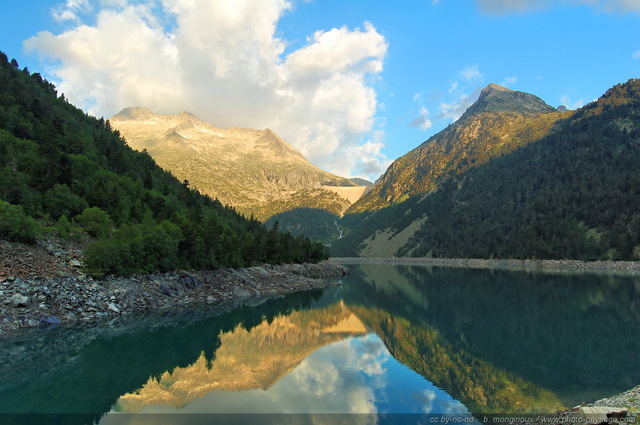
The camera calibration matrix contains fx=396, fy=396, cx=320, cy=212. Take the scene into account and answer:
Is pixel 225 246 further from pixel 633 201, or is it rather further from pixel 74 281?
pixel 633 201

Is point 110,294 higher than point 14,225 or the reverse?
the reverse

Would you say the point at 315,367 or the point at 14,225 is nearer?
the point at 315,367

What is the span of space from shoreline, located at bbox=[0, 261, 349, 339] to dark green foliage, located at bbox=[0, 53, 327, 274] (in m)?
2.26

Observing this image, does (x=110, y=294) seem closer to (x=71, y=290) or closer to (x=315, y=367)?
(x=71, y=290)

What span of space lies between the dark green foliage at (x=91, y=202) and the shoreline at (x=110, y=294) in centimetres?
226

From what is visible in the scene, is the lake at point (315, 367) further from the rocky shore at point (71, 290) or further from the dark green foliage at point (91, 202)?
the dark green foliage at point (91, 202)

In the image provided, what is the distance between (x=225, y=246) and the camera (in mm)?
80125

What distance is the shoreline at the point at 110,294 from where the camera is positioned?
121ft

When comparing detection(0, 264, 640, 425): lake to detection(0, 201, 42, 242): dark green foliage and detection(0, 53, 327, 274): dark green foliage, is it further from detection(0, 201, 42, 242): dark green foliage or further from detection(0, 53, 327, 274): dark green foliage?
detection(0, 201, 42, 242): dark green foliage

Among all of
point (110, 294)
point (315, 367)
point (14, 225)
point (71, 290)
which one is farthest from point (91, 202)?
point (315, 367)

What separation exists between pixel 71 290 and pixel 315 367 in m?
29.7

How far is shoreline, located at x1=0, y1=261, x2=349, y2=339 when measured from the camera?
1458 inches

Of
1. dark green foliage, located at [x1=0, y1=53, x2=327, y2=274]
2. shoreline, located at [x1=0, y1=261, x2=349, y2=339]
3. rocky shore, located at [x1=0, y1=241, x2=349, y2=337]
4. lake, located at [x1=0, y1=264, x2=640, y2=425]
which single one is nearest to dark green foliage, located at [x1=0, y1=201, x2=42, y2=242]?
dark green foliage, located at [x1=0, y1=53, x2=327, y2=274]

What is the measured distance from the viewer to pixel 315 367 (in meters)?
29.3
